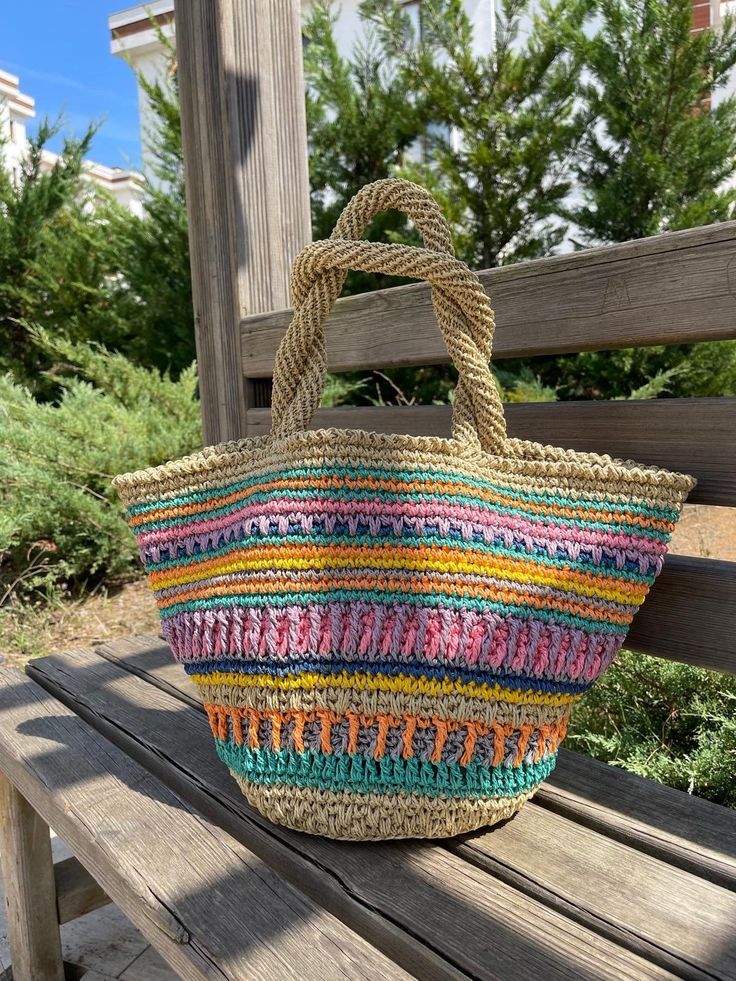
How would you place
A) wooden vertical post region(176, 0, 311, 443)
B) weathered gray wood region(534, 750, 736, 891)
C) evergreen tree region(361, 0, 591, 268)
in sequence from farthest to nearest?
evergreen tree region(361, 0, 591, 268), wooden vertical post region(176, 0, 311, 443), weathered gray wood region(534, 750, 736, 891)

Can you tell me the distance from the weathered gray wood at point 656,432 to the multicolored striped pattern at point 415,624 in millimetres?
133

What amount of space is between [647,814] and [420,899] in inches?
14.2

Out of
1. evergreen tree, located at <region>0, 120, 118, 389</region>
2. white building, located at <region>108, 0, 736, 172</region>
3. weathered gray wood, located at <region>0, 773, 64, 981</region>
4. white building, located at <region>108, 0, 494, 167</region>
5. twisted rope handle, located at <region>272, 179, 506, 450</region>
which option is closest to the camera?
twisted rope handle, located at <region>272, 179, 506, 450</region>

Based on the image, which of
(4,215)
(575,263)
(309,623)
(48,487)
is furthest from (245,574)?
(4,215)

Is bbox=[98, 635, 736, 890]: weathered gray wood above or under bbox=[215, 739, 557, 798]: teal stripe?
under

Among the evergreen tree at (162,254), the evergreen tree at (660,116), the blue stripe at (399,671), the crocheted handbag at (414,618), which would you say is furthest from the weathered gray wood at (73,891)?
the evergreen tree at (162,254)

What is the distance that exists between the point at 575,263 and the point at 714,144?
3499 millimetres

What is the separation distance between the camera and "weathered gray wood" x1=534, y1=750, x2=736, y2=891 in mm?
949

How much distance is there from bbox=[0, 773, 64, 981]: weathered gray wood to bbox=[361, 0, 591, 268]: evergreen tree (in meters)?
3.70

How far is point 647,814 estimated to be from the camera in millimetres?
1053

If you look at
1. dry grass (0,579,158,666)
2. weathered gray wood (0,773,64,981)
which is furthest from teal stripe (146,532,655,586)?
dry grass (0,579,158,666)

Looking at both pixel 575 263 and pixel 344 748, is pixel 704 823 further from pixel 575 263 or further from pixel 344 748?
pixel 575 263

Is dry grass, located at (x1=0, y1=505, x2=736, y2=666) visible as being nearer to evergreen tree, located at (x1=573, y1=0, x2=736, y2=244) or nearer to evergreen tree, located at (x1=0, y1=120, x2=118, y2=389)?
evergreen tree, located at (x1=573, y1=0, x2=736, y2=244)

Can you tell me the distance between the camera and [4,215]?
247 inches
